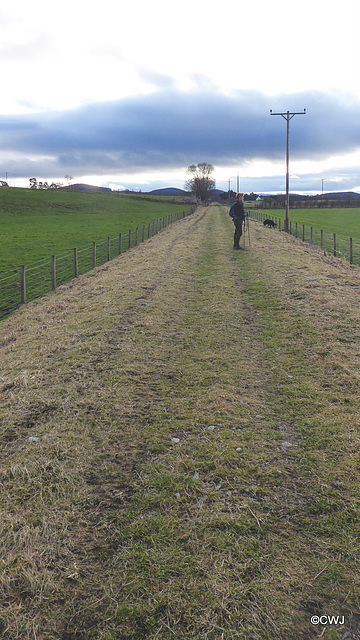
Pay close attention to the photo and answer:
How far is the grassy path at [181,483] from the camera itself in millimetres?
2709

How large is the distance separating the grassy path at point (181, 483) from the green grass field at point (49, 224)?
56.1 ft

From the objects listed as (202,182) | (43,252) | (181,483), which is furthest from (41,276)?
(202,182)

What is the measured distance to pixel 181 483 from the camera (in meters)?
3.85

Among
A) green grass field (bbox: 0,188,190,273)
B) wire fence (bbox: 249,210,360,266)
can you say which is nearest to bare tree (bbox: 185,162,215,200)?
green grass field (bbox: 0,188,190,273)

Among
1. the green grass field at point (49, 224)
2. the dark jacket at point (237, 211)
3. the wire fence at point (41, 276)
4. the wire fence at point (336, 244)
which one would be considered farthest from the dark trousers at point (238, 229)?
the green grass field at point (49, 224)

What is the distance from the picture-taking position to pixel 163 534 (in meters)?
3.28

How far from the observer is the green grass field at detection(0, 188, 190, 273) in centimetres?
2742

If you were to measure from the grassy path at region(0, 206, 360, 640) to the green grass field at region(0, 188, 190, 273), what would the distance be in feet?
56.1

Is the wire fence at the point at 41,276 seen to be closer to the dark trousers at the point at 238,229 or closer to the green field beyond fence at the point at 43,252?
the green field beyond fence at the point at 43,252

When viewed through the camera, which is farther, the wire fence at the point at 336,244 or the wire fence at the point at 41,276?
the wire fence at the point at 336,244

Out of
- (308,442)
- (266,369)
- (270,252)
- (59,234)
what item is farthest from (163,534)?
(59,234)

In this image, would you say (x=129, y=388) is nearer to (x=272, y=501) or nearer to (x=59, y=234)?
(x=272, y=501)

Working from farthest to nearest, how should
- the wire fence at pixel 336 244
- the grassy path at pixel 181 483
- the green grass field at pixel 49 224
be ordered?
the green grass field at pixel 49 224 → the wire fence at pixel 336 244 → the grassy path at pixel 181 483

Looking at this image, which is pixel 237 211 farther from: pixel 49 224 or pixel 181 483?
pixel 49 224
